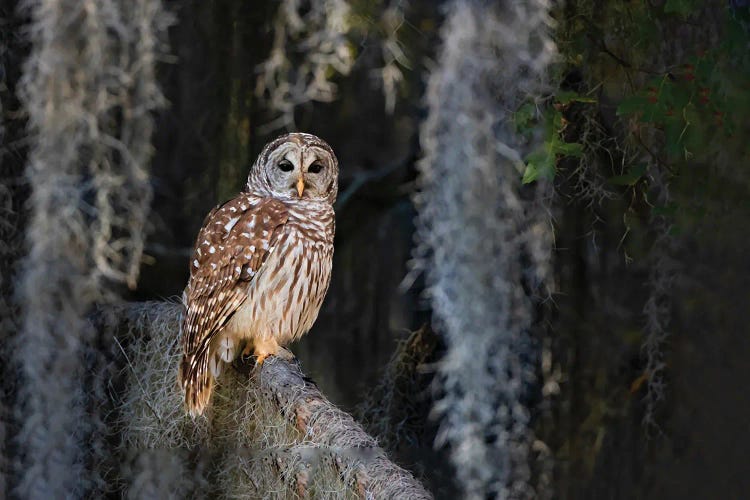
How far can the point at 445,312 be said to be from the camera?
3.16 m

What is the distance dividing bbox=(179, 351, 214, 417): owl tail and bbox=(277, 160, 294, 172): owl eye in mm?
712

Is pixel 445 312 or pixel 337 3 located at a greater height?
pixel 337 3

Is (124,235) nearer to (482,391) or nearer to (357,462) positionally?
(482,391)

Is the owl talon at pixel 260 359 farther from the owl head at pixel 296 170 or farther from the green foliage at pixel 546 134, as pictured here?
the green foliage at pixel 546 134

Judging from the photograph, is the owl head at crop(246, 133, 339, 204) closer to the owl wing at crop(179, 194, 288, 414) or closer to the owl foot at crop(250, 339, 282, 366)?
the owl wing at crop(179, 194, 288, 414)

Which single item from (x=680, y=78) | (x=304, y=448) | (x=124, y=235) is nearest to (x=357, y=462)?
(x=304, y=448)

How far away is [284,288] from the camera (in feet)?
12.6

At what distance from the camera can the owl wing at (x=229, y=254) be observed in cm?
364

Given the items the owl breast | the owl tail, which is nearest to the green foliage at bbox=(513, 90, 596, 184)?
the owl breast

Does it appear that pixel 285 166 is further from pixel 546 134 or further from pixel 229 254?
pixel 546 134

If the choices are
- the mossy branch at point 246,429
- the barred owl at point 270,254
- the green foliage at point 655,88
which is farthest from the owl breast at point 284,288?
the green foliage at point 655,88

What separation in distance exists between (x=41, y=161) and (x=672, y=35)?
1661 millimetres

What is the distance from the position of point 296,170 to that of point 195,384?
78 cm

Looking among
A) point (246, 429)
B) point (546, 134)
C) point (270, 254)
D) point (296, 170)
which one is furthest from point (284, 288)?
point (546, 134)
